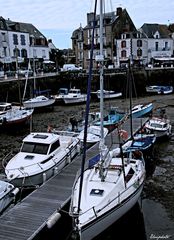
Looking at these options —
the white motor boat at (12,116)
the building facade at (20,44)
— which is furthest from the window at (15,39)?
the white motor boat at (12,116)

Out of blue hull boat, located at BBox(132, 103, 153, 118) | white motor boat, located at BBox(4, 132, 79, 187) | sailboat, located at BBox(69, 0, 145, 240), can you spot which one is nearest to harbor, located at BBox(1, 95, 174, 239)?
white motor boat, located at BBox(4, 132, 79, 187)

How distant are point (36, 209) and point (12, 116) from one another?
58.2ft

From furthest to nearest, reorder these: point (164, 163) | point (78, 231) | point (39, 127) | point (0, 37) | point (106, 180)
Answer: point (0, 37) → point (39, 127) → point (164, 163) → point (106, 180) → point (78, 231)

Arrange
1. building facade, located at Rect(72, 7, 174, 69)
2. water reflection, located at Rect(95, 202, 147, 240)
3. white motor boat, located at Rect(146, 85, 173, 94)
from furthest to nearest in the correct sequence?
building facade, located at Rect(72, 7, 174, 69), white motor boat, located at Rect(146, 85, 173, 94), water reflection, located at Rect(95, 202, 147, 240)

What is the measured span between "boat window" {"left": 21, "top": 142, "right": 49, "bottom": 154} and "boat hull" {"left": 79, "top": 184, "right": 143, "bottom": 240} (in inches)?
231

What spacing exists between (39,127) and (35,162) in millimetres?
14481

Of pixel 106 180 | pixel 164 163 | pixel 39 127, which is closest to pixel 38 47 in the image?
pixel 39 127

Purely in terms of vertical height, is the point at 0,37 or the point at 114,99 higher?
the point at 0,37

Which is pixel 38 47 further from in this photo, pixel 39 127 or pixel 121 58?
pixel 39 127

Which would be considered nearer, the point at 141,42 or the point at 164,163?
the point at 164,163

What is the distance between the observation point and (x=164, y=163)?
1933 centimetres

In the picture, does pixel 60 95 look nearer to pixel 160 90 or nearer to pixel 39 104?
pixel 39 104

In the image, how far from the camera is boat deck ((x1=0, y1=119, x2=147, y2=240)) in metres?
10.4

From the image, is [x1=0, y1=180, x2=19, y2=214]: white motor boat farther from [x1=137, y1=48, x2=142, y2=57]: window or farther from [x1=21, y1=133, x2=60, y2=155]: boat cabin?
[x1=137, y1=48, x2=142, y2=57]: window
